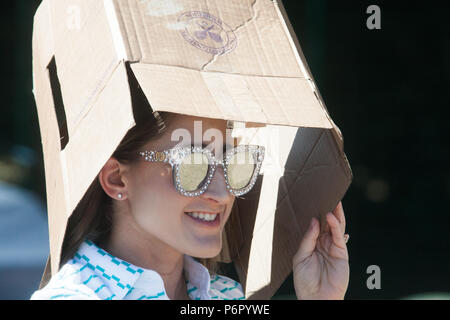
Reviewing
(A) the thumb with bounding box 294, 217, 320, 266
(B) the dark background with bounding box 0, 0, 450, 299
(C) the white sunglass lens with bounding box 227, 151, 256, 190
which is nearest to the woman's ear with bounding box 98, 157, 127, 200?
(C) the white sunglass lens with bounding box 227, 151, 256, 190

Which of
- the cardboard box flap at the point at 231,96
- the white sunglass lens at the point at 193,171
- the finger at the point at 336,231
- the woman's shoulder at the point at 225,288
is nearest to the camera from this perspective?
the cardboard box flap at the point at 231,96

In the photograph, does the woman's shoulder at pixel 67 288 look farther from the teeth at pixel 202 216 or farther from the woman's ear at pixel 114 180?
the teeth at pixel 202 216

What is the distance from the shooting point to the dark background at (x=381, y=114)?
5.21 m

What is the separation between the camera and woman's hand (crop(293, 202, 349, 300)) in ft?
6.32

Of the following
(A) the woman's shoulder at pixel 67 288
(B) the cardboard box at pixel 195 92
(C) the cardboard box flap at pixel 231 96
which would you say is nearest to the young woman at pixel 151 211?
(A) the woman's shoulder at pixel 67 288

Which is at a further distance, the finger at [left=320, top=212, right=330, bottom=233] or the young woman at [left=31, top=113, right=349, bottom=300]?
the finger at [left=320, top=212, right=330, bottom=233]

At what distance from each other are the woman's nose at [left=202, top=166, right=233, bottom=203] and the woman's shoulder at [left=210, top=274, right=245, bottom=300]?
36 cm

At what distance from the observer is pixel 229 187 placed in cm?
176

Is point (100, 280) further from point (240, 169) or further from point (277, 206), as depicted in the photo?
point (277, 206)

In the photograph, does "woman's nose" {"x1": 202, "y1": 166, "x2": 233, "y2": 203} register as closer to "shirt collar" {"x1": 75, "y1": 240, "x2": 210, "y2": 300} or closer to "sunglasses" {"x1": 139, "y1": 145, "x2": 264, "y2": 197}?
"sunglasses" {"x1": 139, "y1": 145, "x2": 264, "y2": 197}

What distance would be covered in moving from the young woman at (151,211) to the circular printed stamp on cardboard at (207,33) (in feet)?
0.63

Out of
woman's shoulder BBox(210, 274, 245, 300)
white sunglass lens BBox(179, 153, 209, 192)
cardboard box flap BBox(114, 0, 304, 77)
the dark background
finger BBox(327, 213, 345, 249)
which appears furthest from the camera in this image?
the dark background
